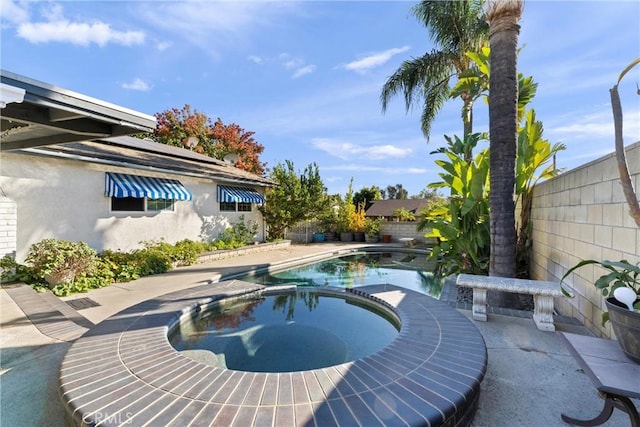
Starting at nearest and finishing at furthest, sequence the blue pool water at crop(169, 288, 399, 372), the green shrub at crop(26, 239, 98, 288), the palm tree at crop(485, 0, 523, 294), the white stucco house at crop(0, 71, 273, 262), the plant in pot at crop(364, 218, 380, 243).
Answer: the blue pool water at crop(169, 288, 399, 372) → the white stucco house at crop(0, 71, 273, 262) → the palm tree at crop(485, 0, 523, 294) → the green shrub at crop(26, 239, 98, 288) → the plant in pot at crop(364, 218, 380, 243)

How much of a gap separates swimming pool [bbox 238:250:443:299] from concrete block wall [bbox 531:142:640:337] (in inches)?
139

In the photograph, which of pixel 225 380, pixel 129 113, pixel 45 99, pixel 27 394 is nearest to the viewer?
pixel 225 380

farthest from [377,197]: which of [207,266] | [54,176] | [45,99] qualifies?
[45,99]

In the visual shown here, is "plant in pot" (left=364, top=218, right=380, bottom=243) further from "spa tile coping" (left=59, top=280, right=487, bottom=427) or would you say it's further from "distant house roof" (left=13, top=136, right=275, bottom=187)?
"spa tile coping" (left=59, top=280, right=487, bottom=427)

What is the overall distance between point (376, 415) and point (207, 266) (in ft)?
34.0

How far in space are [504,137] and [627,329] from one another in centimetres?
467

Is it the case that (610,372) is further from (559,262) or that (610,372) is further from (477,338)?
(559,262)

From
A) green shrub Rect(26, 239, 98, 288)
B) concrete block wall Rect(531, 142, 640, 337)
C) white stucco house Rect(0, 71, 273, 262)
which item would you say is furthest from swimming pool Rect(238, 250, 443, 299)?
white stucco house Rect(0, 71, 273, 262)

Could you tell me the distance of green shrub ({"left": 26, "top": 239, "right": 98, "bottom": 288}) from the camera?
24.8ft

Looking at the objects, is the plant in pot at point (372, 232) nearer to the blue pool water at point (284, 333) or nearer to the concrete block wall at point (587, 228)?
the concrete block wall at point (587, 228)

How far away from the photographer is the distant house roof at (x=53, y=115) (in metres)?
3.45

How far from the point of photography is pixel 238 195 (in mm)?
16375

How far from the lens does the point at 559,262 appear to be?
6.02 m

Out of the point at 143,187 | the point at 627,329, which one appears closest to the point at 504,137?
the point at 627,329
